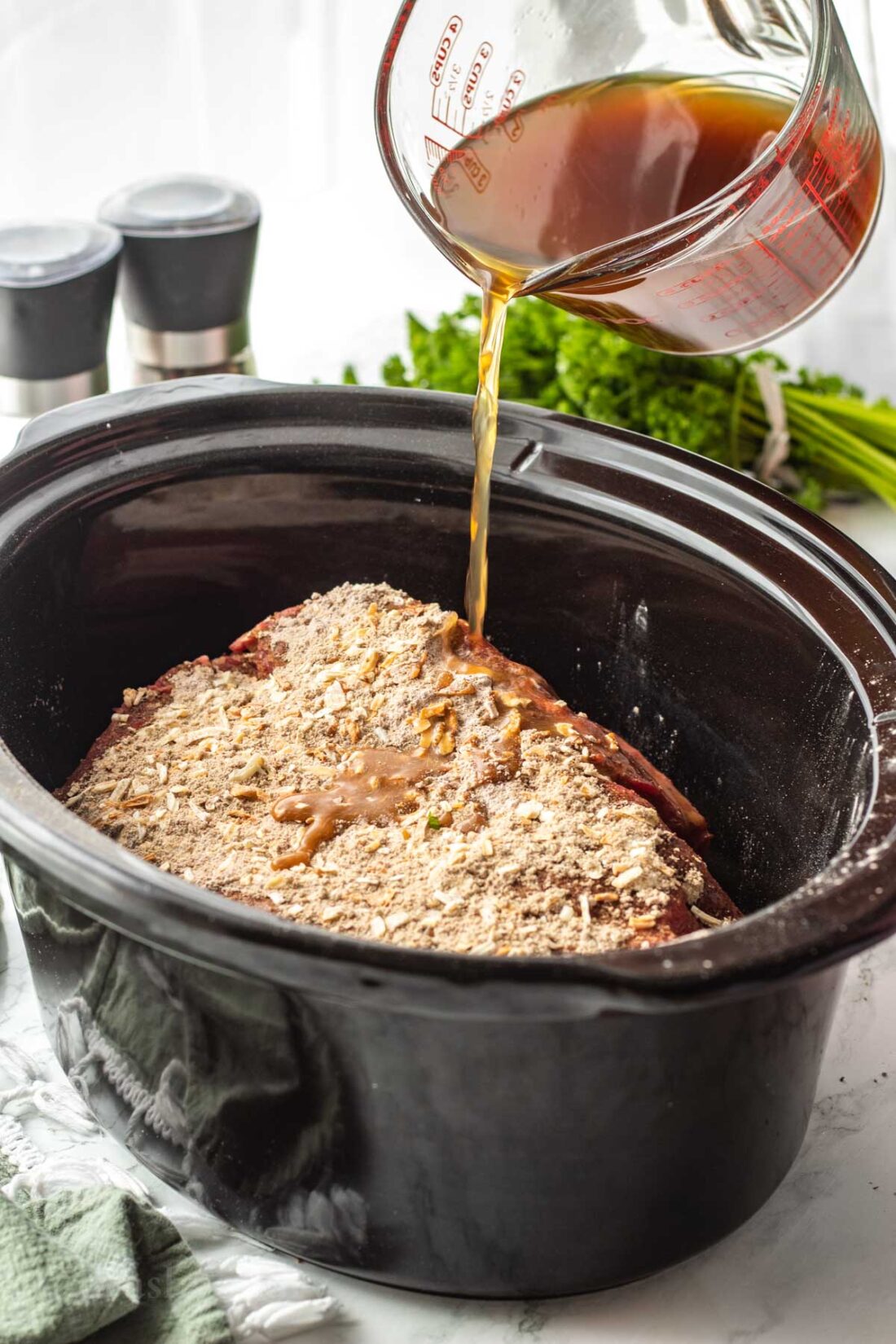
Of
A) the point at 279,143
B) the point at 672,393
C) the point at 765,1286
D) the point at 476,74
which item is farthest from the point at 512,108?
the point at 279,143

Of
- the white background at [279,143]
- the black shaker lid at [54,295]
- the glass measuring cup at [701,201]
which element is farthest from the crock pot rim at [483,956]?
the white background at [279,143]

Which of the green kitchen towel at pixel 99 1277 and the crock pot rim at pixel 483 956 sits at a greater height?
the crock pot rim at pixel 483 956

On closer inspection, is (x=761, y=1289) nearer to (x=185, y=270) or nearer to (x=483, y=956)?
(x=483, y=956)

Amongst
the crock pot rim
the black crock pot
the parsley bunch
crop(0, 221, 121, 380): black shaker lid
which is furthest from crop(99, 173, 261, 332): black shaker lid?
the crock pot rim

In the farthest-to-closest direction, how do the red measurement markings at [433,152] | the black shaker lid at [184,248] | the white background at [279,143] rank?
the white background at [279,143]
the black shaker lid at [184,248]
the red measurement markings at [433,152]

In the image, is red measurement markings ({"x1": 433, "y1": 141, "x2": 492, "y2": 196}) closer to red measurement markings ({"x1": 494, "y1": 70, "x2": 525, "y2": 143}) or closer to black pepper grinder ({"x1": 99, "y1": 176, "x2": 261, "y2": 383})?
red measurement markings ({"x1": 494, "y1": 70, "x2": 525, "y2": 143})

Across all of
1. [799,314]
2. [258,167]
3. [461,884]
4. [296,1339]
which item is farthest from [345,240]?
[296,1339]

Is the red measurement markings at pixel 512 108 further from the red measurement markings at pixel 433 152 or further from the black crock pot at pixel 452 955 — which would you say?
the black crock pot at pixel 452 955
